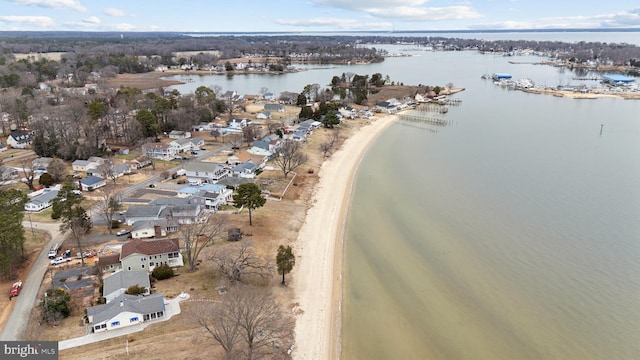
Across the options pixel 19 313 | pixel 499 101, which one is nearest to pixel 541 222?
pixel 19 313

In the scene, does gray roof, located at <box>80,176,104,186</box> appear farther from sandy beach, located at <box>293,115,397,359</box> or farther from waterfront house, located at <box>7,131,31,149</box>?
sandy beach, located at <box>293,115,397,359</box>

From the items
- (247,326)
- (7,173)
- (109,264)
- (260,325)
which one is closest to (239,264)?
(260,325)

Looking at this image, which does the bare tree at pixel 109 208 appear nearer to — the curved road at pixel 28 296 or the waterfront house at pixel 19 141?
the curved road at pixel 28 296

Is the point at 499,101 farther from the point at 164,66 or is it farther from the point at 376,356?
the point at 164,66

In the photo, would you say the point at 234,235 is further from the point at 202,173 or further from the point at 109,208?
the point at 202,173

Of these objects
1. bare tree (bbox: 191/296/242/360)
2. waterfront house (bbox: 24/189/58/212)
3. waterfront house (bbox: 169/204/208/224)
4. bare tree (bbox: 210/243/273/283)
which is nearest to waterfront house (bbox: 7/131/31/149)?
waterfront house (bbox: 24/189/58/212)

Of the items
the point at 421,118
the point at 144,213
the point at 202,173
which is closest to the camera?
the point at 144,213
